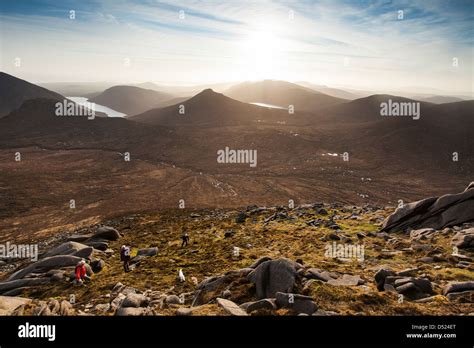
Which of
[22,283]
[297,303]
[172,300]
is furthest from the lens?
[22,283]

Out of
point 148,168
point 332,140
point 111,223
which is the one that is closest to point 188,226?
point 111,223

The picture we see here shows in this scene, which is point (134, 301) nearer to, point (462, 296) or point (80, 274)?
point (80, 274)

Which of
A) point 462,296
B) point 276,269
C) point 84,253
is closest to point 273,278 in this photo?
point 276,269

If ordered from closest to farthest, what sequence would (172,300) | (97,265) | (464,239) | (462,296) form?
1. (462,296)
2. (172,300)
3. (464,239)
4. (97,265)

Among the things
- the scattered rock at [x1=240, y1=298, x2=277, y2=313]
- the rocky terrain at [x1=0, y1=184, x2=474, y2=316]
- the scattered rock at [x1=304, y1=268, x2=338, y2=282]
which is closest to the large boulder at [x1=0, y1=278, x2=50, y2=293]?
the rocky terrain at [x1=0, y1=184, x2=474, y2=316]

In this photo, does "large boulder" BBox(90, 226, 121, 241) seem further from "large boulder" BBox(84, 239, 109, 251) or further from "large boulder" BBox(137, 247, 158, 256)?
"large boulder" BBox(137, 247, 158, 256)
